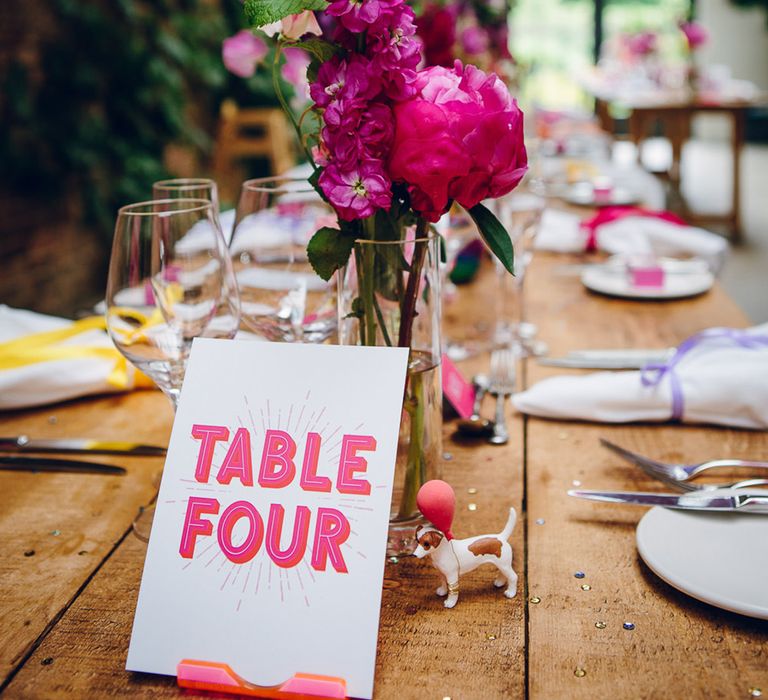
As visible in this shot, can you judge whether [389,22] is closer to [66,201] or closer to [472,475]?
[472,475]

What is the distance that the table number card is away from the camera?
0.55m

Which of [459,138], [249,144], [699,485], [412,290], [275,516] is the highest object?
[459,138]

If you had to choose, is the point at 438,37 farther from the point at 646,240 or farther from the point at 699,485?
the point at 699,485

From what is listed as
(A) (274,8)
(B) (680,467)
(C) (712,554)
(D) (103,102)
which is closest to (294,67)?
(A) (274,8)

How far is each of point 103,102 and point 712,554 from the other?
13.6 ft

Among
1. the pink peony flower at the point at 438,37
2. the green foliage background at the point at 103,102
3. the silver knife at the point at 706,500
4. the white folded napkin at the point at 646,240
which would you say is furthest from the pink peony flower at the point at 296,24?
the green foliage background at the point at 103,102

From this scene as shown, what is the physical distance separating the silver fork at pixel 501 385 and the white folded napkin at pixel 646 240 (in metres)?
0.65

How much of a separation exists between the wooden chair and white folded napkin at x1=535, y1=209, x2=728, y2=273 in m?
2.16

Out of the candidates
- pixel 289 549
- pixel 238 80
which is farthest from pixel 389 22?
pixel 238 80

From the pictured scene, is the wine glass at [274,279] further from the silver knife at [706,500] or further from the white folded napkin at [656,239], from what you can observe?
the white folded napkin at [656,239]

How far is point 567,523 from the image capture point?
0.75 metres

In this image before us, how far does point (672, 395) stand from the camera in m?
0.96

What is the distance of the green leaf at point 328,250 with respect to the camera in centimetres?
64

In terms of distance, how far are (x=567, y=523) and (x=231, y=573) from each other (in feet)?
1.05
